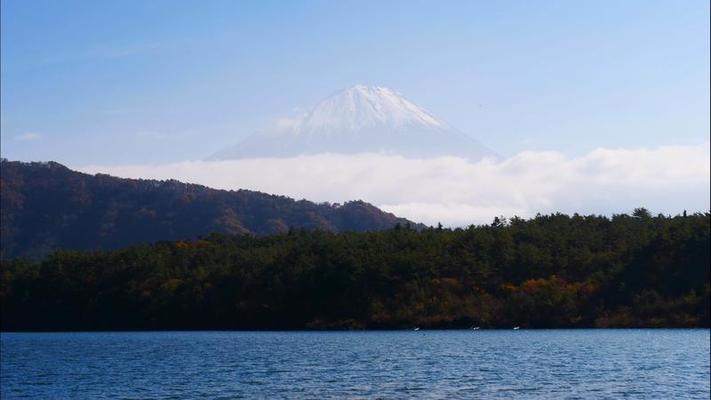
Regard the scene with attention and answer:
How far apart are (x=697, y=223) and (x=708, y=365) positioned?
6079 centimetres

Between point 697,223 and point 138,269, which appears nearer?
point 697,223

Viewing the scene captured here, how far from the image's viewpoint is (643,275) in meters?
113

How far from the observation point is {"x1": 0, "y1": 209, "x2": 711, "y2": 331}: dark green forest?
366 feet

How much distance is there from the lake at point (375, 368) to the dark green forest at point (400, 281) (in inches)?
756

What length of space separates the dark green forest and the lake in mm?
19193

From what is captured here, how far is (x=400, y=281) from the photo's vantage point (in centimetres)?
12262

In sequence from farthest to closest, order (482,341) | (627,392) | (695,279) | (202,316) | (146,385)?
(202,316) → (695,279) → (482,341) → (146,385) → (627,392)

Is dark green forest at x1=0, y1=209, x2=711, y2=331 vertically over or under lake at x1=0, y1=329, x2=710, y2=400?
over

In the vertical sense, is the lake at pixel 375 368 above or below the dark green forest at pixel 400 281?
below

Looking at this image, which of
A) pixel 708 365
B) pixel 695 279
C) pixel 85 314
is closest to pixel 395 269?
pixel 695 279

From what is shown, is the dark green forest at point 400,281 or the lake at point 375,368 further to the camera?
the dark green forest at point 400,281

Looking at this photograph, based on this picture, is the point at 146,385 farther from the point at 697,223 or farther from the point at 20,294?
the point at 20,294

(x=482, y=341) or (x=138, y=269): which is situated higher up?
(x=138, y=269)

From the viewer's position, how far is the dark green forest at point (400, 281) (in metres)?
111
